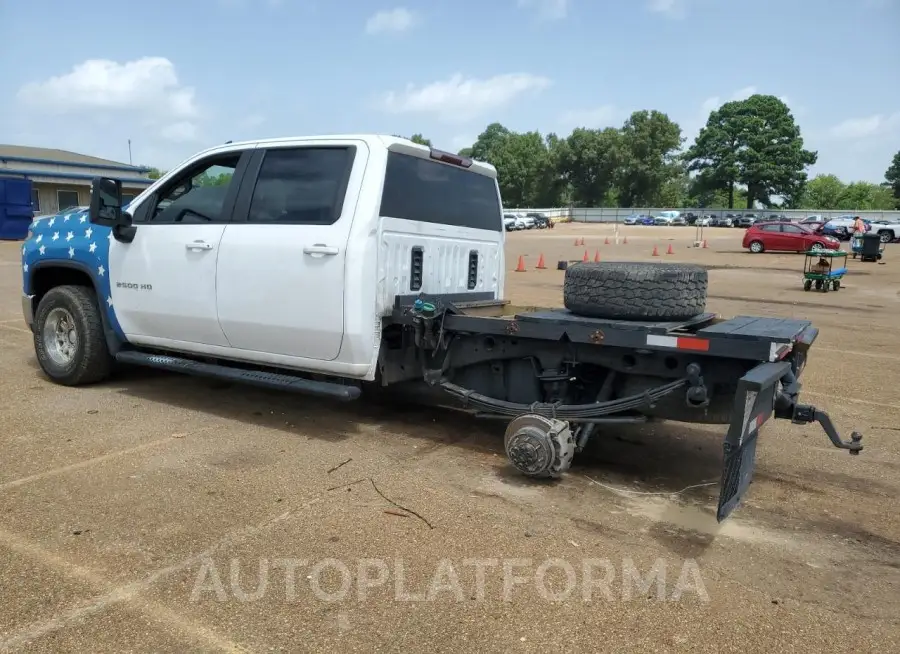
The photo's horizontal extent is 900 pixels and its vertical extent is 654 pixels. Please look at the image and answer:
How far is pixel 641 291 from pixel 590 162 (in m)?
90.7

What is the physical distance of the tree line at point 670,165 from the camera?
8425cm

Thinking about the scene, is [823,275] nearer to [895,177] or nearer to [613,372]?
[613,372]

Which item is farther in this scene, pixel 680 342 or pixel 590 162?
pixel 590 162

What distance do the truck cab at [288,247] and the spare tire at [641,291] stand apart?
130 centimetres

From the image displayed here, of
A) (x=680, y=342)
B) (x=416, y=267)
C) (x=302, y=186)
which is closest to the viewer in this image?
(x=680, y=342)

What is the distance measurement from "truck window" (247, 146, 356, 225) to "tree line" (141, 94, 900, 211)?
86752 mm

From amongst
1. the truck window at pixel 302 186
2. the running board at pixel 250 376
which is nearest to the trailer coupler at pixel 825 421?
the running board at pixel 250 376

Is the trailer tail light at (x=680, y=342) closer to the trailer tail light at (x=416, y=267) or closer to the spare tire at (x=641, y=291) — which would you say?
the spare tire at (x=641, y=291)

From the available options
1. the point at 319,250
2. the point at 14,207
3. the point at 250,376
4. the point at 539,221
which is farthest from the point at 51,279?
the point at 539,221

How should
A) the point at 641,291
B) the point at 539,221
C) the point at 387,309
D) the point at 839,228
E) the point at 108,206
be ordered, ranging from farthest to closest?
the point at 539,221 → the point at 839,228 → the point at 108,206 → the point at 387,309 → the point at 641,291

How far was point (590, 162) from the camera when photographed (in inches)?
3590

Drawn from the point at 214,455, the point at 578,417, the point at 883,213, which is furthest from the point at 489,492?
the point at 883,213

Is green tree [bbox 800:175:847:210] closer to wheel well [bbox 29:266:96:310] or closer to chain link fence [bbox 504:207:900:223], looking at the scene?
chain link fence [bbox 504:207:900:223]

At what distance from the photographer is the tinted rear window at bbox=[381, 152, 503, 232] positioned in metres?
4.96
